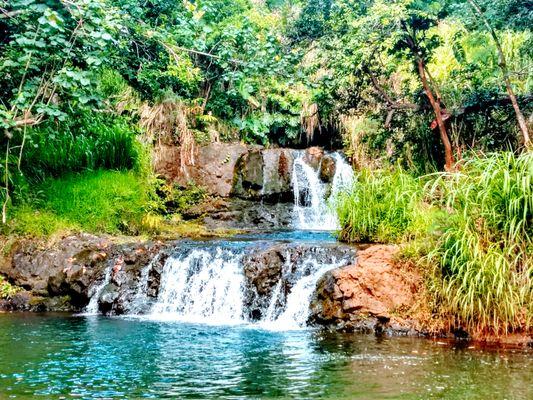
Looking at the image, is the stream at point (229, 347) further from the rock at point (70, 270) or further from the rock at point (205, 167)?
the rock at point (205, 167)

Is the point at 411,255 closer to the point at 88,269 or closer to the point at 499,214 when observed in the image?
the point at 499,214

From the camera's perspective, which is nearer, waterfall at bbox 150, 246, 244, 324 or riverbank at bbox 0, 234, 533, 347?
riverbank at bbox 0, 234, 533, 347

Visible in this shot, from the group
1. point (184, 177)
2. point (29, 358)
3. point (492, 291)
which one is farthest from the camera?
point (184, 177)

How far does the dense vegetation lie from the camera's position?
24.8ft

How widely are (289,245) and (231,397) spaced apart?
463 cm

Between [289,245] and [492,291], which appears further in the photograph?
[289,245]

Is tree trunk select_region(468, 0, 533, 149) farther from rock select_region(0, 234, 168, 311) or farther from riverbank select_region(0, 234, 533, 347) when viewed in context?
rock select_region(0, 234, 168, 311)

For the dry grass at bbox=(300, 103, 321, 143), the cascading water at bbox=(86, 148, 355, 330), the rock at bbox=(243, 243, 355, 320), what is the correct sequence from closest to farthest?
the cascading water at bbox=(86, 148, 355, 330) < the rock at bbox=(243, 243, 355, 320) < the dry grass at bbox=(300, 103, 321, 143)

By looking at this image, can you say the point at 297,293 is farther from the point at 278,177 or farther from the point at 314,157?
the point at 314,157

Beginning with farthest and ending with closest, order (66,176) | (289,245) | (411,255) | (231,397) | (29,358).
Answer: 1. (66,176)
2. (289,245)
3. (411,255)
4. (29,358)
5. (231,397)

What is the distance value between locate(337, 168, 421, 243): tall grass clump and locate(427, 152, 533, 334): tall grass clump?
1.53 m

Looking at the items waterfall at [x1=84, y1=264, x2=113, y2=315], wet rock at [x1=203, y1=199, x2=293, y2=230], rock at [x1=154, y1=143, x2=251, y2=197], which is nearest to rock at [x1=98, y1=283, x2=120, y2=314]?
waterfall at [x1=84, y1=264, x2=113, y2=315]

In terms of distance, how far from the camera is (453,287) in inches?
296

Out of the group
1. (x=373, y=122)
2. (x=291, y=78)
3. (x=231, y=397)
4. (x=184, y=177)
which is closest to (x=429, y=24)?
(x=291, y=78)
